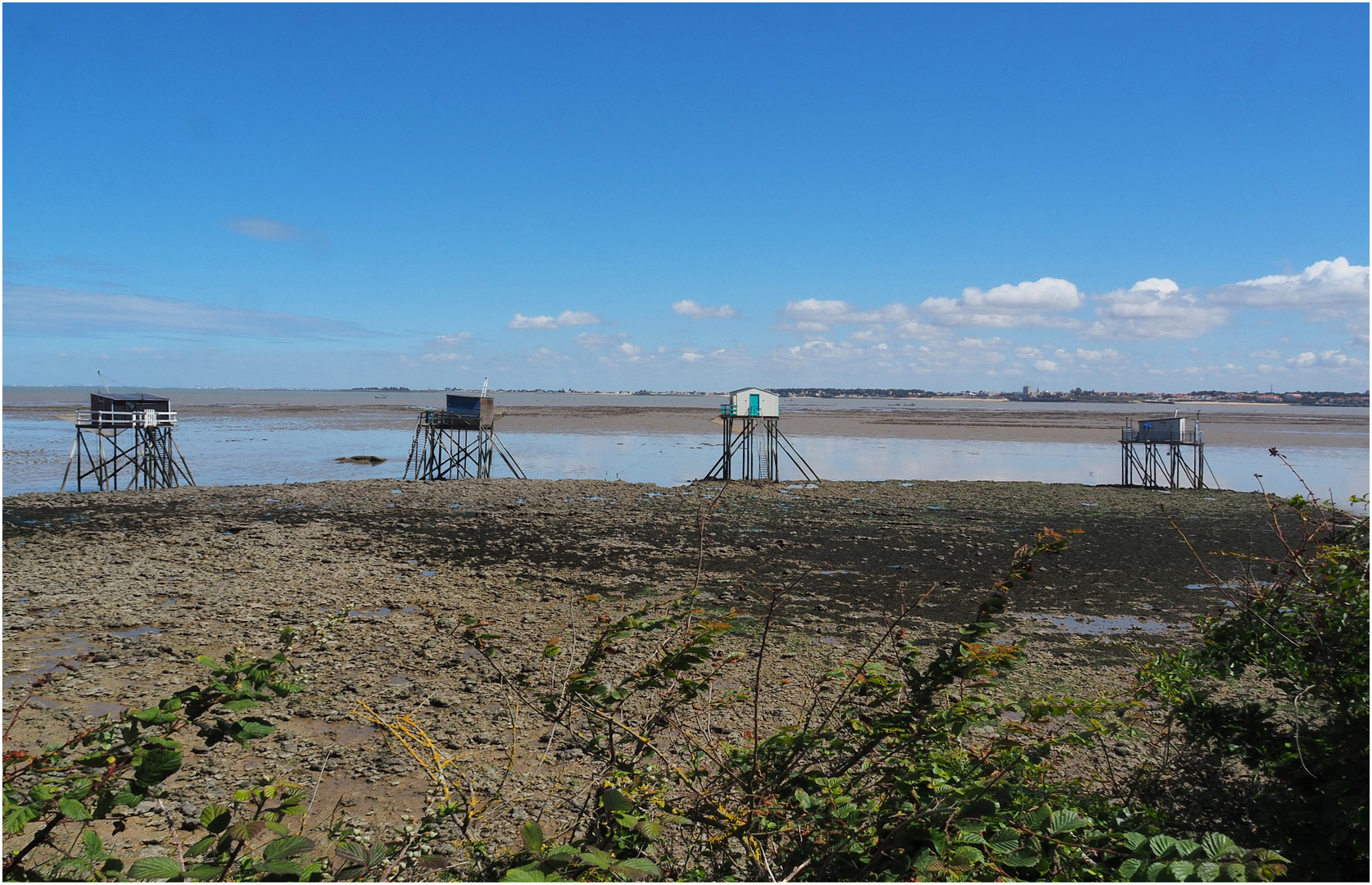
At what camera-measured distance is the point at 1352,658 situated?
3.88 m

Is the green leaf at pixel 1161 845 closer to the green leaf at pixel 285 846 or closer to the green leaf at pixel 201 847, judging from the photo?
the green leaf at pixel 285 846

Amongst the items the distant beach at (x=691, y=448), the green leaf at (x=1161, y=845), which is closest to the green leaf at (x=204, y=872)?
the green leaf at (x=1161, y=845)

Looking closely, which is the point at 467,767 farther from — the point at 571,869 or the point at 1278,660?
the point at 1278,660

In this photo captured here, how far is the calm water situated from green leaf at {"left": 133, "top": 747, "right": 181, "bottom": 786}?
2944cm

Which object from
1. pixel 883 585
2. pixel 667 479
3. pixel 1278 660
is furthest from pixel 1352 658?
Answer: pixel 667 479

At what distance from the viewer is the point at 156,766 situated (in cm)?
252

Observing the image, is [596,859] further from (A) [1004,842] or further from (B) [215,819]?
(A) [1004,842]

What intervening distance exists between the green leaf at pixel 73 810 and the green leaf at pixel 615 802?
1641 mm

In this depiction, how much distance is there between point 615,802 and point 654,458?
133 feet

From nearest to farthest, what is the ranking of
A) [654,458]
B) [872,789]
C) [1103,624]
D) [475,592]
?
[872,789]
[1103,624]
[475,592]
[654,458]

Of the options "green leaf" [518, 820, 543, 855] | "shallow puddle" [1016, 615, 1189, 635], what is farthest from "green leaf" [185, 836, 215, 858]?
"shallow puddle" [1016, 615, 1189, 635]

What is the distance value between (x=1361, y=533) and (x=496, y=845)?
5.63 meters

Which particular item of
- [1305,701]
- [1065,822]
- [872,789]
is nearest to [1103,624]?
[1305,701]

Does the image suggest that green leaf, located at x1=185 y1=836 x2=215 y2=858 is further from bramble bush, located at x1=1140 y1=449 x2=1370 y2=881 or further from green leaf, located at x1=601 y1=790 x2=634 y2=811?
bramble bush, located at x1=1140 y1=449 x2=1370 y2=881
